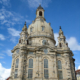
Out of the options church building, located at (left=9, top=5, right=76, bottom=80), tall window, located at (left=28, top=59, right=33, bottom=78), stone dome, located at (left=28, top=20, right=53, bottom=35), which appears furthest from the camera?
stone dome, located at (left=28, top=20, right=53, bottom=35)

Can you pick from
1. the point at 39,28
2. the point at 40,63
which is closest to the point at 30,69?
the point at 40,63

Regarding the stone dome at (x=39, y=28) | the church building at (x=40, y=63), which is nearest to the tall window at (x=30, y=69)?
the church building at (x=40, y=63)

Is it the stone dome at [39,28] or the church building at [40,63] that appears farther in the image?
the stone dome at [39,28]

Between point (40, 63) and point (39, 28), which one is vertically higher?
point (39, 28)

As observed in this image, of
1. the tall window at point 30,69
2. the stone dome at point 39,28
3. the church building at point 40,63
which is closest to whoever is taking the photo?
the church building at point 40,63

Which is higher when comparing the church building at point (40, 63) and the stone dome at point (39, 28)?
the stone dome at point (39, 28)

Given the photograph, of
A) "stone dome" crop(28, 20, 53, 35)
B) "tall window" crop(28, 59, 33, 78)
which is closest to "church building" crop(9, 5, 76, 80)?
"tall window" crop(28, 59, 33, 78)

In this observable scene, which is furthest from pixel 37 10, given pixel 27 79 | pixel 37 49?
pixel 27 79

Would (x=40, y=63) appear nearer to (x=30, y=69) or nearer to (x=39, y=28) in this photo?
(x=30, y=69)

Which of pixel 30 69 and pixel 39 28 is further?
pixel 39 28

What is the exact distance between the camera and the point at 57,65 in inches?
1452

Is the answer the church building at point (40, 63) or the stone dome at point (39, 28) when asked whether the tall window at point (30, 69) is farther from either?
the stone dome at point (39, 28)

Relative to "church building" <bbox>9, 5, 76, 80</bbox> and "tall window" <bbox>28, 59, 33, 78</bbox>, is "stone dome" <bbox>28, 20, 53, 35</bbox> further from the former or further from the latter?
A: "tall window" <bbox>28, 59, 33, 78</bbox>

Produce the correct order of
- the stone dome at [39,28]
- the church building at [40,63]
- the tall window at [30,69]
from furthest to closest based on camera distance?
the stone dome at [39,28], the tall window at [30,69], the church building at [40,63]
